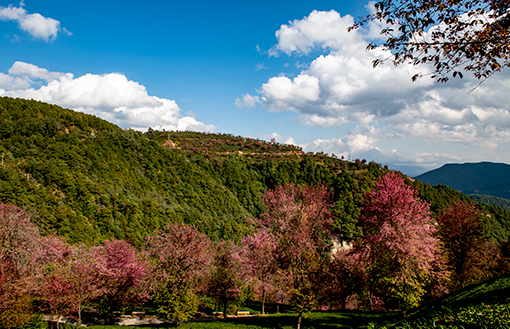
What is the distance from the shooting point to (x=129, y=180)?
4928 centimetres

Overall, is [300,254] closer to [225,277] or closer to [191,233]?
[191,233]

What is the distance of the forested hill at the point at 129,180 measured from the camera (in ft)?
111

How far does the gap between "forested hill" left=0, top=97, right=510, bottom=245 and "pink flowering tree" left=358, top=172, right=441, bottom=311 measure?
192 inches

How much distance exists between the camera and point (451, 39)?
271 inches

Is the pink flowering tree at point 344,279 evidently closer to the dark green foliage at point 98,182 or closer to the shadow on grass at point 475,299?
the shadow on grass at point 475,299

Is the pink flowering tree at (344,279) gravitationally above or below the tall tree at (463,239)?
below

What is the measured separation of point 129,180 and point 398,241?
160 ft

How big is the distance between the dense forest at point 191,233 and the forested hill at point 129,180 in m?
0.26

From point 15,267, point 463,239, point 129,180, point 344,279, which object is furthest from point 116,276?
point 129,180

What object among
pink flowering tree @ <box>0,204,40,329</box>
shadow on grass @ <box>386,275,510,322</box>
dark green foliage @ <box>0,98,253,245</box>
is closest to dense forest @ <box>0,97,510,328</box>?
pink flowering tree @ <box>0,204,40,329</box>

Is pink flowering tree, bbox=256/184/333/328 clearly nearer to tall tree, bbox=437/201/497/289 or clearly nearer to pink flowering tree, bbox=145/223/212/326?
pink flowering tree, bbox=145/223/212/326

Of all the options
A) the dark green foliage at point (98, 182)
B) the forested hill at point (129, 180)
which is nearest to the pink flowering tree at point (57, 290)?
the forested hill at point (129, 180)

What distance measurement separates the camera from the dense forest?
1366 cm

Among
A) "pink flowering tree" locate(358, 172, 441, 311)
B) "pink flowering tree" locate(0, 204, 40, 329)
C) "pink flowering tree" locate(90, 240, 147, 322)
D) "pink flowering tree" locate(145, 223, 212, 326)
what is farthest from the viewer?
"pink flowering tree" locate(90, 240, 147, 322)
